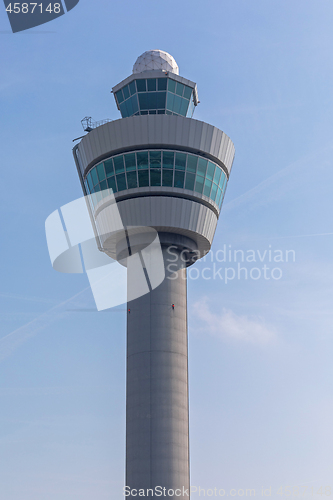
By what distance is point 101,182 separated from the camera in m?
46.4

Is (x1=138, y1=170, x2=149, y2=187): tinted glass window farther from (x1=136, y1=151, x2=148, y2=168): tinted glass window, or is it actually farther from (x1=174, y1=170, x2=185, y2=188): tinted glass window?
(x1=174, y1=170, x2=185, y2=188): tinted glass window

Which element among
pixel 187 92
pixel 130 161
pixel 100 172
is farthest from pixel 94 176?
pixel 187 92

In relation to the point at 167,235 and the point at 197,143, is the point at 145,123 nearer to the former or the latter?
the point at 197,143

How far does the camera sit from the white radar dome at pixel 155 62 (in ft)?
166

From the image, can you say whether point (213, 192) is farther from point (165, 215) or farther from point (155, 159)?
point (155, 159)

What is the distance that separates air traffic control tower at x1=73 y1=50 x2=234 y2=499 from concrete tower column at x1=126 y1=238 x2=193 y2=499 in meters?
0.08

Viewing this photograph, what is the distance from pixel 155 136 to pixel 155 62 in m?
10.0

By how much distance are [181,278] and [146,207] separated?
23.5 ft

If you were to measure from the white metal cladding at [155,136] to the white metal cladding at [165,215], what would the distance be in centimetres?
452

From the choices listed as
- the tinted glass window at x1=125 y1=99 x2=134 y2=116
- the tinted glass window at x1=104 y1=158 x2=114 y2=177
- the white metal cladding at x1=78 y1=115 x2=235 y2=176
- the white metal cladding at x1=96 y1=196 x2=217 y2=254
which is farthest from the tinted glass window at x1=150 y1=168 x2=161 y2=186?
the tinted glass window at x1=125 y1=99 x2=134 y2=116

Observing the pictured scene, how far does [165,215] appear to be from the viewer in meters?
44.3

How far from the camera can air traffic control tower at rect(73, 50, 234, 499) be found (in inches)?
1620

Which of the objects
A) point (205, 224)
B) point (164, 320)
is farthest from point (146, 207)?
point (164, 320)

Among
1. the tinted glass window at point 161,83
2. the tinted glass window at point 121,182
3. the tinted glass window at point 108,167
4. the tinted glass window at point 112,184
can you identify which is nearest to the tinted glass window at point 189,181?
the tinted glass window at point 121,182
